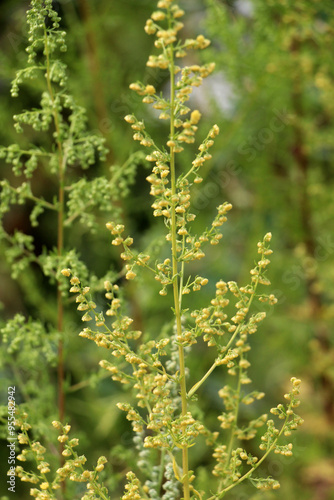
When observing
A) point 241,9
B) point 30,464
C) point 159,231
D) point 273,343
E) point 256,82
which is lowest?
point 30,464

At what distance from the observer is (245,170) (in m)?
1.74

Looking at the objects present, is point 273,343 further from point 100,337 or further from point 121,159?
point 100,337

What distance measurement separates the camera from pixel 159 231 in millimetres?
1614

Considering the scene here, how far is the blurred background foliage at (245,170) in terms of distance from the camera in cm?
141

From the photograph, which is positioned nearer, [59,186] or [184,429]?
[184,429]

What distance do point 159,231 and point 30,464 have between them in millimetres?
698

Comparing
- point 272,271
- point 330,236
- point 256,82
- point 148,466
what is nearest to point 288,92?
point 256,82

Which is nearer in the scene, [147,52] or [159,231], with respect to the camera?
[159,231]

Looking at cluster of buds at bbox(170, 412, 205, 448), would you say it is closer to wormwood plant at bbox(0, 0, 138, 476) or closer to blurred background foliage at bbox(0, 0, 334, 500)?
wormwood plant at bbox(0, 0, 138, 476)

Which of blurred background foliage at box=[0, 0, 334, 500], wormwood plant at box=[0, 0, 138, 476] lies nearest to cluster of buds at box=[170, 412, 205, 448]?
wormwood plant at box=[0, 0, 138, 476]

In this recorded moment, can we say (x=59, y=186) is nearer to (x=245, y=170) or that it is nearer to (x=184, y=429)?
(x=184, y=429)

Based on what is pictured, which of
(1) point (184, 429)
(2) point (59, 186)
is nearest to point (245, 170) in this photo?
(2) point (59, 186)

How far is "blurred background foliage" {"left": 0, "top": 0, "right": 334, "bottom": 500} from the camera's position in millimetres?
1406

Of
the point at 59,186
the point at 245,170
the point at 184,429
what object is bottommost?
the point at 184,429
